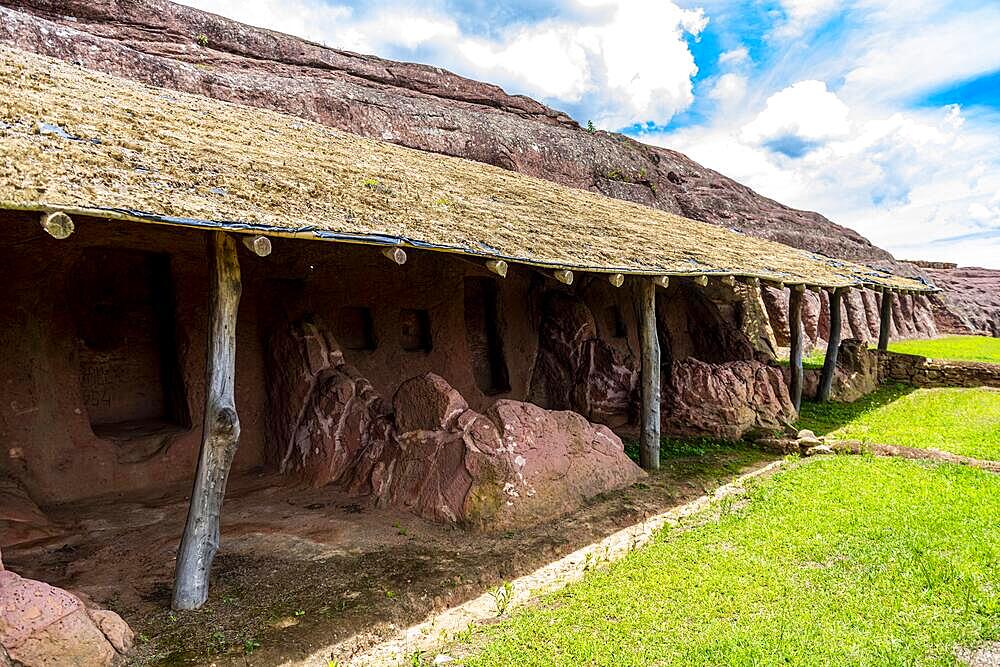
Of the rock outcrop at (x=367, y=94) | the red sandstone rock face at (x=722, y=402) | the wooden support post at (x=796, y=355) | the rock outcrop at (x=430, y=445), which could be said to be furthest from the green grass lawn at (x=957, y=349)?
the rock outcrop at (x=430, y=445)

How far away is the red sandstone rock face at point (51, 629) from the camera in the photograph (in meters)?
3.74

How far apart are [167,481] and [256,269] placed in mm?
2856

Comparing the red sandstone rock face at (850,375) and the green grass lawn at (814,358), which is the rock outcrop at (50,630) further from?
the green grass lawn at (814,358)

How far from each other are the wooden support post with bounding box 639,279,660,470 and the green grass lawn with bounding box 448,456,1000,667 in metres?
1.89

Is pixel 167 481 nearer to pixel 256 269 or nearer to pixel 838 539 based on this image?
pixel 256 269

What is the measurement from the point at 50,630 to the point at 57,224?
2.41 metres

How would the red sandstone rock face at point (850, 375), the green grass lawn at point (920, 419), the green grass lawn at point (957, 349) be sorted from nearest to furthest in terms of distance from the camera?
the green grass lawn at point (920, 419)
the red sandstone rock face at point (850, 375)
the green grass lawn at point (957, 349)

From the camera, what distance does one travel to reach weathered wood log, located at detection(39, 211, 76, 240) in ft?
12.4

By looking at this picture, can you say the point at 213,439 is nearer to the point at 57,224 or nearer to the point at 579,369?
the point at 57,224

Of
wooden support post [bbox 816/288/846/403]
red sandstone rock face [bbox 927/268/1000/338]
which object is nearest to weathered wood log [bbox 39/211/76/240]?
wooden support post [bbox 816/288/846/403]

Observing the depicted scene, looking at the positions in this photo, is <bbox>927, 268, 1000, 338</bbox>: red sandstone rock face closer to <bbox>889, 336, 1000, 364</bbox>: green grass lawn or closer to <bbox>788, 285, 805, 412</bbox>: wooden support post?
<bbox>889, 336, 1000, 364</bbox>: green grass lawn

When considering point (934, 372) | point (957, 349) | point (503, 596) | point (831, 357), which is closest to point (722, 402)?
point (831, 357)

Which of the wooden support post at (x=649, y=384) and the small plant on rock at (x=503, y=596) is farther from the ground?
the wooden support post at (x=649, y=384)

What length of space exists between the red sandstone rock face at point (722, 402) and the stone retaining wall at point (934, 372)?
7051 mm
